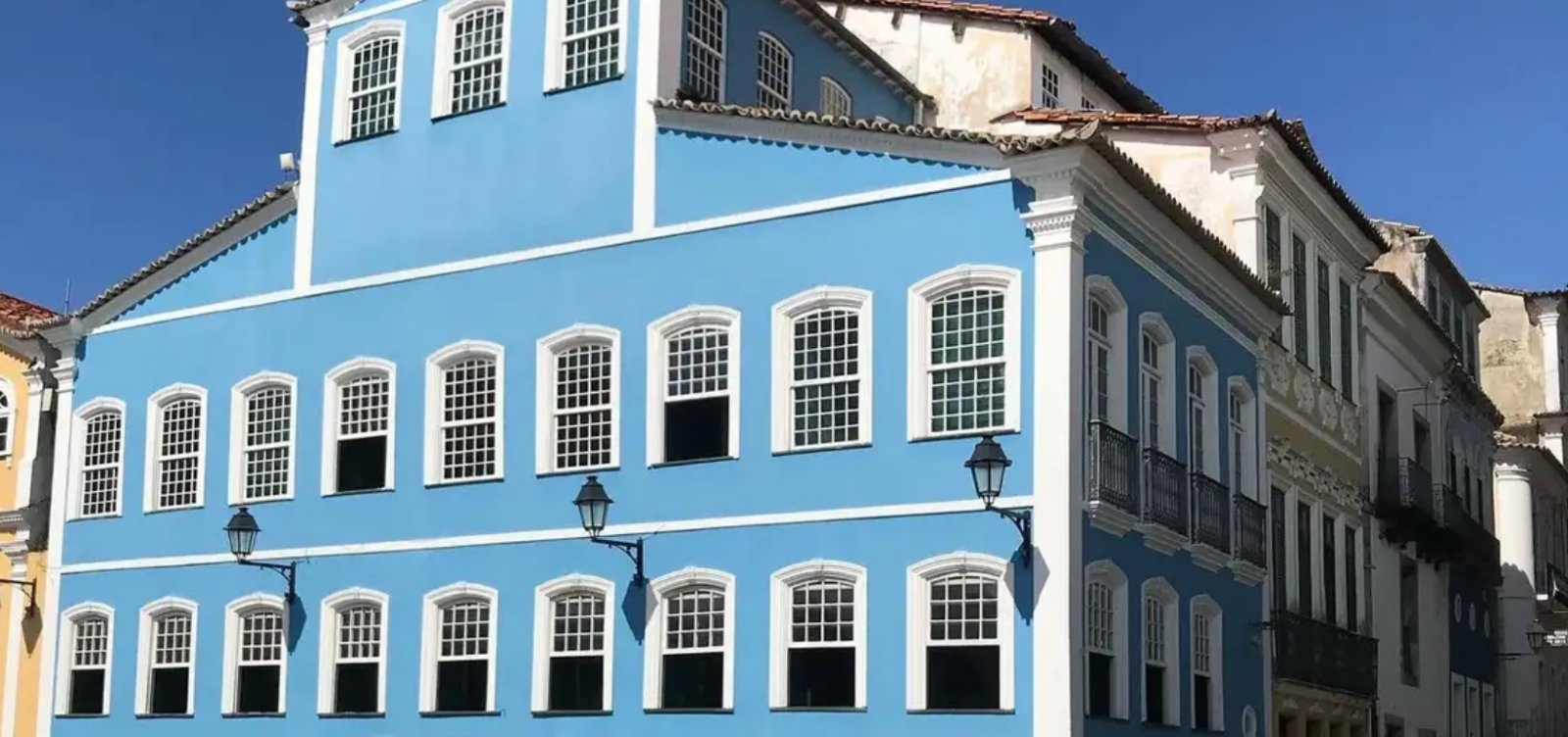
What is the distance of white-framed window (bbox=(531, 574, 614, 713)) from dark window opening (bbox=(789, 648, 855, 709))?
219 centimetres

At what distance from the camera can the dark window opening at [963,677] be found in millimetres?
18922

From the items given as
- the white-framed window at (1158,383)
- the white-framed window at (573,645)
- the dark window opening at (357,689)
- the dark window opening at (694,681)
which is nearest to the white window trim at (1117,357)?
the white-framed window at (1158,383)

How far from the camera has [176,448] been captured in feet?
84.2

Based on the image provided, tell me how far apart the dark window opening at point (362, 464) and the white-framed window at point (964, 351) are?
6942 millimetres

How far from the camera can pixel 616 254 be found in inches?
863

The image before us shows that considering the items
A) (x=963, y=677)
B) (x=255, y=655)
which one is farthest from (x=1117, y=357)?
(x=255, y=655)

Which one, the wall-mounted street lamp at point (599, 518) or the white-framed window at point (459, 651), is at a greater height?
the wall-mounted street lamp at point (599, 518)

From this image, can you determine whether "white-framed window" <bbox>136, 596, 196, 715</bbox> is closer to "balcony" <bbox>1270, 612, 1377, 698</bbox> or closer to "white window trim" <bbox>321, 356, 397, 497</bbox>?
"white window trim" <bbox>321, 356, 397, 497</bbox>

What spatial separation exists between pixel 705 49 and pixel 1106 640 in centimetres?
768

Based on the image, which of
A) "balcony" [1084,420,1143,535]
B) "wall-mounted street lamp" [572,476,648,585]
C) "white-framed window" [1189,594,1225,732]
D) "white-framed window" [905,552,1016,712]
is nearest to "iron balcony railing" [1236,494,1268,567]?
"white-framed window" [1189,594,1225,732]

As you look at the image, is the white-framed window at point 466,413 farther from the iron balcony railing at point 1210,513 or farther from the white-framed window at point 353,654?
the iron balcony railing at point 1210,513

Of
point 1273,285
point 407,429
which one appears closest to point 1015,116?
point 1273,285

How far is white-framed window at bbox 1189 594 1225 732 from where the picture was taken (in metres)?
22.3

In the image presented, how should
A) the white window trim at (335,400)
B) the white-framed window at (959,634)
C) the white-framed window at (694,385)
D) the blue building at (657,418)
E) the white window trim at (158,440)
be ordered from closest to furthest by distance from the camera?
the white-framed window at (959,634) → the blue building at (657,418) → the white-framed window at (694,385) → the white window trim at (335,400) → the white window trim at (158,440)
